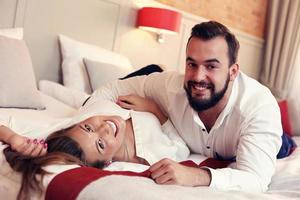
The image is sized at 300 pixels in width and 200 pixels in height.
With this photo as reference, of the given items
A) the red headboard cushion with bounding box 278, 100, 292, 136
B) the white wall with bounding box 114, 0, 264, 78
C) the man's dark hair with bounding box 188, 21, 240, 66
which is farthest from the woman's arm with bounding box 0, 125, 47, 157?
the red headboard cushion with bounding box 278, 100, 292, 136

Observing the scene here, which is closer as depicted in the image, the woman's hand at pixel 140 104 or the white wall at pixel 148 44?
the woman's hand at pixel 140 104

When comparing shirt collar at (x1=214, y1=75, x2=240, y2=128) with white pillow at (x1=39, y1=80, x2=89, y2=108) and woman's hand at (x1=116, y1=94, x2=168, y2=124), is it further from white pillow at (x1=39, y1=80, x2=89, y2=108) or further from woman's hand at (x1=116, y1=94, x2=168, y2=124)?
white pillow at (x1=39, y1=80, x2=89, y2=108)

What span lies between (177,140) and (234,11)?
2.73 m

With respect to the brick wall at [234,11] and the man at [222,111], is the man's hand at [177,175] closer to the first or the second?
the man at [222,111]

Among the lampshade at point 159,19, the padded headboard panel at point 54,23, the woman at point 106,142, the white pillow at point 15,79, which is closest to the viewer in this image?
the woman at point 106,142

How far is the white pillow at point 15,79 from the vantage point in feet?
5.84

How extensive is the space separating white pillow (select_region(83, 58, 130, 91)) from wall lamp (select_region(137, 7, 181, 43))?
2.00 feet

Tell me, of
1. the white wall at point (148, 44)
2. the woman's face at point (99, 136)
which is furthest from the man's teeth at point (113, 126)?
the white wall at point (148, 44)

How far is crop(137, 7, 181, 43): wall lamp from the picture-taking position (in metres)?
2.92

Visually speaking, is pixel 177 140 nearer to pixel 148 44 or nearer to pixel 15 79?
pixel 15 79

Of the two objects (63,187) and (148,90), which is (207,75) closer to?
(148,90)

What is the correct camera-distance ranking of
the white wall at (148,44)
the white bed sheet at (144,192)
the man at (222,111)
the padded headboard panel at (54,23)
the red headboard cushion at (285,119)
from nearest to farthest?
the white bed sheet at (144,192) < the man at (222,111) < the padded headboard panel at (54,23) < the red headboard cushion at (285,119) < the white wall at (148,44)

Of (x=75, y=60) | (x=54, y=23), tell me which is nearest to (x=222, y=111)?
(x=75, y=60)

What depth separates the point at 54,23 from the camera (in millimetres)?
2580
